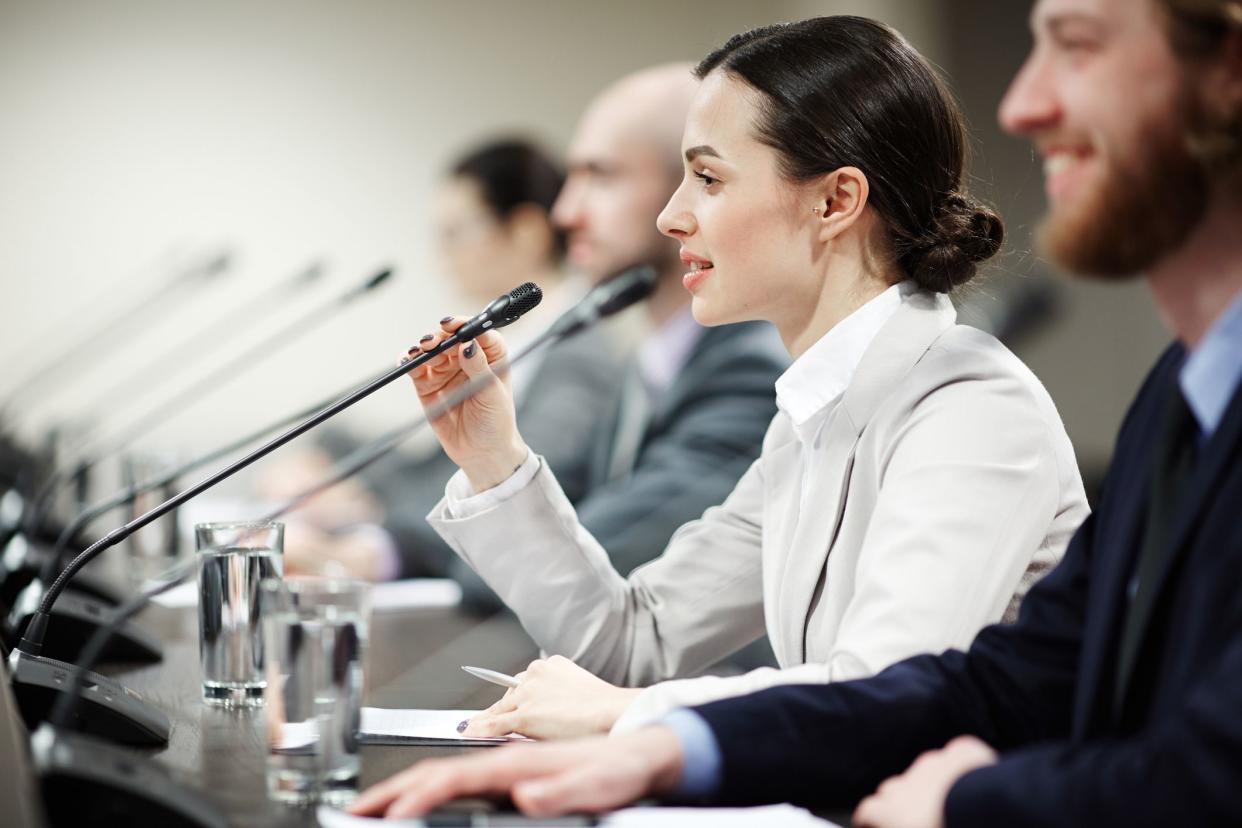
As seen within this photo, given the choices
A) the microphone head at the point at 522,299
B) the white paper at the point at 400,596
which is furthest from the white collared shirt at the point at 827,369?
the white paper at the point at 400,596

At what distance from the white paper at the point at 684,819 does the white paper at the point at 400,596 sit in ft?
4.34

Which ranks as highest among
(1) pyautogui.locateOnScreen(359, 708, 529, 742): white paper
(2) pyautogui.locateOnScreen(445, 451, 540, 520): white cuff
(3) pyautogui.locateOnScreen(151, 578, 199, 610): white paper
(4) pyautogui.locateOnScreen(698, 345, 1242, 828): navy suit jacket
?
(2) pyautogui.locateOnScreen(445, 451, 540, 520): white cuff

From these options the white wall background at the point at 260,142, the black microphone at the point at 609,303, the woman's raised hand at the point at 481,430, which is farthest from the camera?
the white wall background at the point at 260,142

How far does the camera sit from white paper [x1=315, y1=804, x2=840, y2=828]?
3.10ft

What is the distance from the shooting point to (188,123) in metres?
5.17

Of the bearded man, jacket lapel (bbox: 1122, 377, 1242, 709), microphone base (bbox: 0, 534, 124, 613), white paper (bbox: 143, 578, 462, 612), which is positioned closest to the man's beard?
the bearded man

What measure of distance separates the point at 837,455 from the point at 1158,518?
1.48 ft

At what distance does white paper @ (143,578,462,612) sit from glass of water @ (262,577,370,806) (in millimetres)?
1253

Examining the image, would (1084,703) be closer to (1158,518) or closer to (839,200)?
(1158,518)

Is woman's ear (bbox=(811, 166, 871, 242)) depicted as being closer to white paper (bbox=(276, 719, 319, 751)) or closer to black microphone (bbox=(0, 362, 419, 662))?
black microphone (bbox=(0, 362, 419, 662))

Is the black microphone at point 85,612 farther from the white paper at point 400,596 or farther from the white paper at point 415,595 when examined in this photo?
the white paper at point 415,595

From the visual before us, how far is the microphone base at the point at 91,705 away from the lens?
1220 millimetres

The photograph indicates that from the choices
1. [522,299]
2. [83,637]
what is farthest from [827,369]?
[83,637]

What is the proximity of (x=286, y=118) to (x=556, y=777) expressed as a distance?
4.58 m
